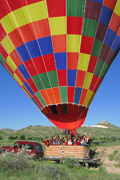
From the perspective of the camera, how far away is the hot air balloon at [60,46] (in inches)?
456

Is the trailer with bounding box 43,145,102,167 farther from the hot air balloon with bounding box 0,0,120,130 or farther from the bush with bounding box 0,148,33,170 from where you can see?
the bush with bounding box 0,148,33,170

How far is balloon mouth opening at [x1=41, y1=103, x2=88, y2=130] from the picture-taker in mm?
11617

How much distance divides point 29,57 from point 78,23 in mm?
3328

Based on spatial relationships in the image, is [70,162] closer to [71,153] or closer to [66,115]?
[71,153]

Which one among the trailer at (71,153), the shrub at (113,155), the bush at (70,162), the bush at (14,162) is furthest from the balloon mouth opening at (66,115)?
the shrub at (113,155)

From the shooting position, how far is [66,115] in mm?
11742

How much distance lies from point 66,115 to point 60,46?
384 cm

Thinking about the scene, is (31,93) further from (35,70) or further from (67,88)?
(67,88)

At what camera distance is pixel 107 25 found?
12523 mm

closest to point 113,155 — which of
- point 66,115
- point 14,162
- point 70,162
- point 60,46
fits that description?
point 66,115

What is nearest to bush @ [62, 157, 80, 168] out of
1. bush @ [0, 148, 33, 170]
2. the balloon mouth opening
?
the balloon mouth opening

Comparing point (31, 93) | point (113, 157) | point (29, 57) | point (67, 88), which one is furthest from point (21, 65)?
point (113, 157)

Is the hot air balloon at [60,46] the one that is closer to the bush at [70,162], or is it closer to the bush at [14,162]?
the bush at [70,162]

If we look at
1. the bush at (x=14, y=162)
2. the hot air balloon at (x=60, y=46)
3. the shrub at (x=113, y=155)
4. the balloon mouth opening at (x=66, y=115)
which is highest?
the hot air balloon at (x=60, y=46)
